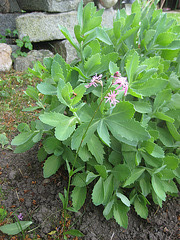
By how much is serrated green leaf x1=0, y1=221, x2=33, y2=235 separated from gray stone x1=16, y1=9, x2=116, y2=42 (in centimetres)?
295

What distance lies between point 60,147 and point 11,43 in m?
3.05

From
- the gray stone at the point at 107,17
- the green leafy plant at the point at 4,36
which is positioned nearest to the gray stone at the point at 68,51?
the green leafy plant at the point at 4,36

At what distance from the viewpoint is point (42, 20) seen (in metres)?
3.52

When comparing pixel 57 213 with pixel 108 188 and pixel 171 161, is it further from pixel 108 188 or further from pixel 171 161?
pixel 171 161

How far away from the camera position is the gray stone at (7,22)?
3.71m

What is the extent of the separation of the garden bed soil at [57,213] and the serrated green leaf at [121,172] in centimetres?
31

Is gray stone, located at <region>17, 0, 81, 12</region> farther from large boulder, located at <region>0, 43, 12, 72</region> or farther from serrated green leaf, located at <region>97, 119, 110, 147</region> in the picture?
serrated green leaf, located at <region>97, 119, 110, 147</region>

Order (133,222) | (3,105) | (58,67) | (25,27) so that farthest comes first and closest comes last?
(25,27) < (3,105) < (133,222) < (58,67)

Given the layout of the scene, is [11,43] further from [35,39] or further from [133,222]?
[133,222]

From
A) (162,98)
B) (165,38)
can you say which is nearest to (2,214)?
(162,98)

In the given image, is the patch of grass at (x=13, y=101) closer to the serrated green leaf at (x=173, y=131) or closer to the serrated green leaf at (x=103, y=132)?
the serrated green leaf at (x=103, y=132)

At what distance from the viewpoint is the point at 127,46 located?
56.2 inches

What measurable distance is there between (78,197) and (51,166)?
233mm

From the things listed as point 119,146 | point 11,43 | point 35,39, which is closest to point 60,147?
point 119,146
